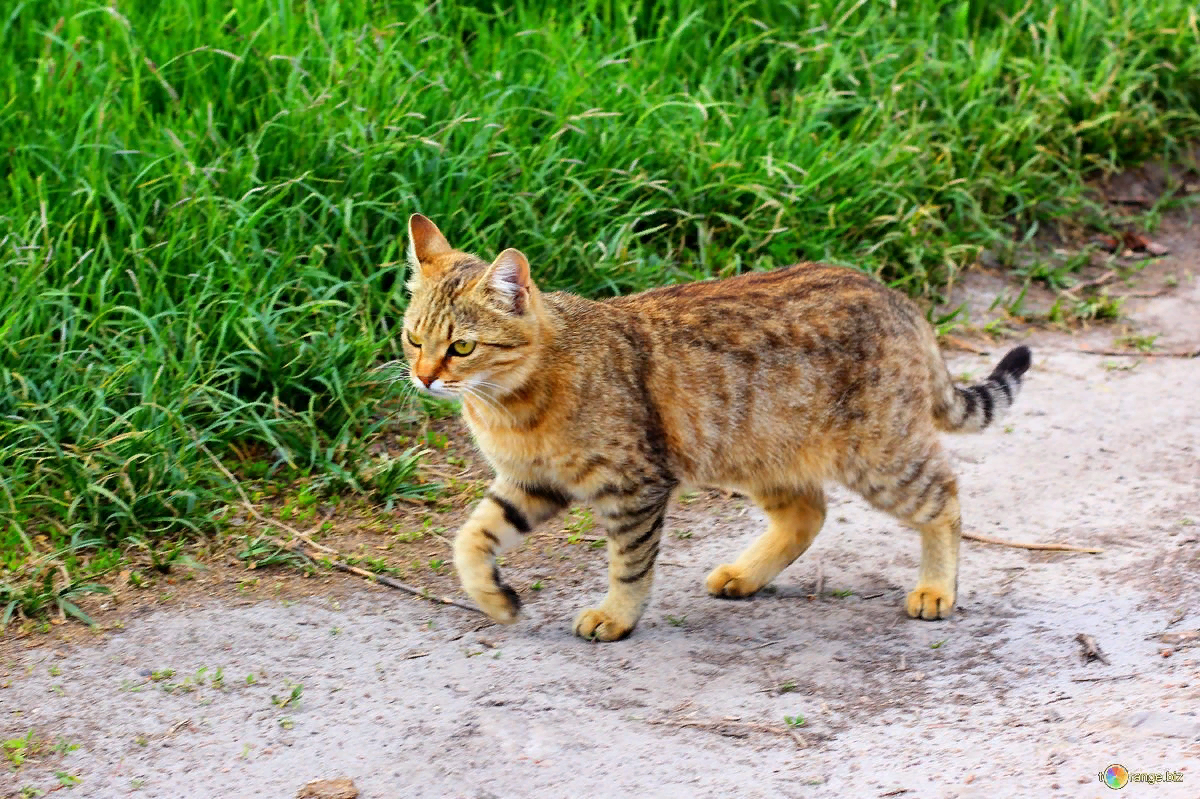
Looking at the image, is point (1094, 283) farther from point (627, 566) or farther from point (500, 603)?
point (500, 603)

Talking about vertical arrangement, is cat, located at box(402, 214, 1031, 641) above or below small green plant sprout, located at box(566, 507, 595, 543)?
above

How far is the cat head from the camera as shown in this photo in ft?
13.9

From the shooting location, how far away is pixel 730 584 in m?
4.77

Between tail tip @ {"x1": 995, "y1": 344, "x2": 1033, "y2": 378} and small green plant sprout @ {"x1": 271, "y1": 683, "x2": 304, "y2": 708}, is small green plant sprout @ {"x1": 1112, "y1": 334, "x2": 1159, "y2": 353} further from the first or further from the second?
small green plant sprout @ {"x1": 271, "y1": 683, "x2": 304, "y2": 708}

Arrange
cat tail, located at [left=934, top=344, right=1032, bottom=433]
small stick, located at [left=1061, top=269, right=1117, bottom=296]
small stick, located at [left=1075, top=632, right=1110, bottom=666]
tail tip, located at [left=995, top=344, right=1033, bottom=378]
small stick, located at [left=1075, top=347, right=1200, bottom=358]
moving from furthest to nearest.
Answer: small stick, located at [left=1061, top=269, right=1117, bottom=296]
small stick, located at [left=1075, top=347, right=1200, bottom=358]
tail tip, located at [left=995, top=344, right=1033, bottom=378]
cat tail, located at [left=934, top=344, right=1032, bottom=433]
small stick, located at [left=1075, top=632, right=1110, bottom=666]

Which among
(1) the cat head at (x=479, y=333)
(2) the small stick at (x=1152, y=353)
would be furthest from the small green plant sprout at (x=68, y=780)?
(2) the small stick at (x=1152, y=353)

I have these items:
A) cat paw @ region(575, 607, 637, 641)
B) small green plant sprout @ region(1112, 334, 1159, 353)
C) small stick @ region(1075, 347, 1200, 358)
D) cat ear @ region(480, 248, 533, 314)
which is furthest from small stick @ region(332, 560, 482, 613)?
small green plant sprout @ region(1112, 334, 1159, 353)

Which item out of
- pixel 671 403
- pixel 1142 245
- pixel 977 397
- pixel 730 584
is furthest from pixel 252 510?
pixel 1142 245

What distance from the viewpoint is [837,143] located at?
7.08 m

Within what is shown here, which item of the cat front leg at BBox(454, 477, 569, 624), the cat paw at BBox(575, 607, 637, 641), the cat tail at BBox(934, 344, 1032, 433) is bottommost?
the cat paw at BBox(575, 607, 637, 641)

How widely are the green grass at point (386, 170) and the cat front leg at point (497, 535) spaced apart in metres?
1.00

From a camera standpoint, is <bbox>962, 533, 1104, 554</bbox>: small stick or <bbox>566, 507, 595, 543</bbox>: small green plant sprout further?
<bbox>566, 507, 595, 543</bbox>: small green plant sprout

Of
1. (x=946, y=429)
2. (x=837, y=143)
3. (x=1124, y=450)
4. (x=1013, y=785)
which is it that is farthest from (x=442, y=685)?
(x=837, y=143)

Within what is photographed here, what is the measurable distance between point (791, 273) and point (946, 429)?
0.77 metres
